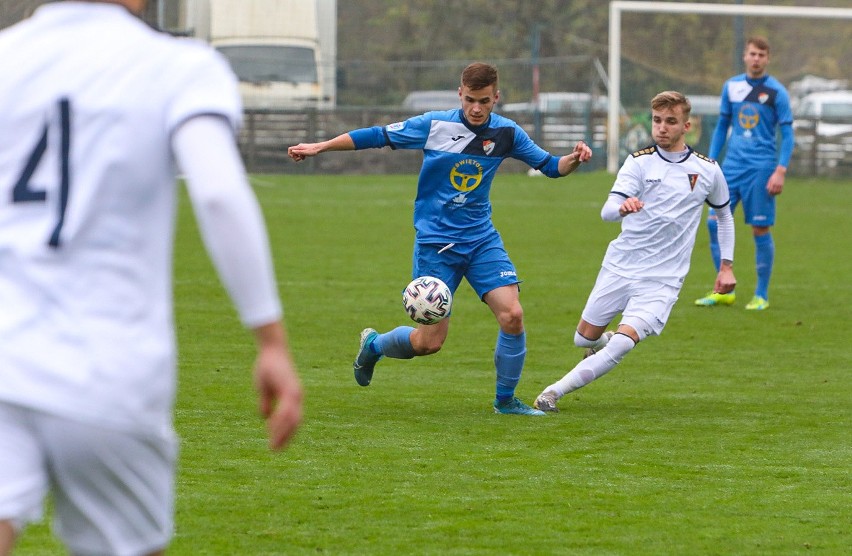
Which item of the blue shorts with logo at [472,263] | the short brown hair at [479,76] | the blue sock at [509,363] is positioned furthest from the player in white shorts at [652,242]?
the short brown hair at [479,76]

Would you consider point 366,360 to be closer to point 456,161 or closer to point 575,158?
point 456,161

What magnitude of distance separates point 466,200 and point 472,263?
12.4 inches

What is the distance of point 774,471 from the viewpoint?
19.4 feet

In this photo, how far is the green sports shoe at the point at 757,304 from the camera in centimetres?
1201

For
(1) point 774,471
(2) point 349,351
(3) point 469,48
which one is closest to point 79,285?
(1) point 774,471

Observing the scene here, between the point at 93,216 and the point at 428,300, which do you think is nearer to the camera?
the point at 93,216

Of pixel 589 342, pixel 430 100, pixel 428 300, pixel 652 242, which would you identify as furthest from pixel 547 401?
pixel 430 100

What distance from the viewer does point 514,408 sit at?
7.25 m

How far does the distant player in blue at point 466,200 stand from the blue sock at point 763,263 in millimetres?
5198

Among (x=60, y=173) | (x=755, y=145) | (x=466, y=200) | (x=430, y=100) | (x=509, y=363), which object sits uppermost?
(x=60, y=173)

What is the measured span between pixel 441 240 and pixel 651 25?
73.6 feet

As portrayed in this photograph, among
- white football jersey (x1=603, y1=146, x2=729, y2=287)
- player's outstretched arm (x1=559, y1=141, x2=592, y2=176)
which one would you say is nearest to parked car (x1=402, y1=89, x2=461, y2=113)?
white football jersey (x1=603, y1=146, x2=729, y2=287)

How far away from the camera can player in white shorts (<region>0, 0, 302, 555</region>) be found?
8.09 feet

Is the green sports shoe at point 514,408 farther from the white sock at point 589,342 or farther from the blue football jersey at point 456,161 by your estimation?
the blue football jersey at point 456,161
